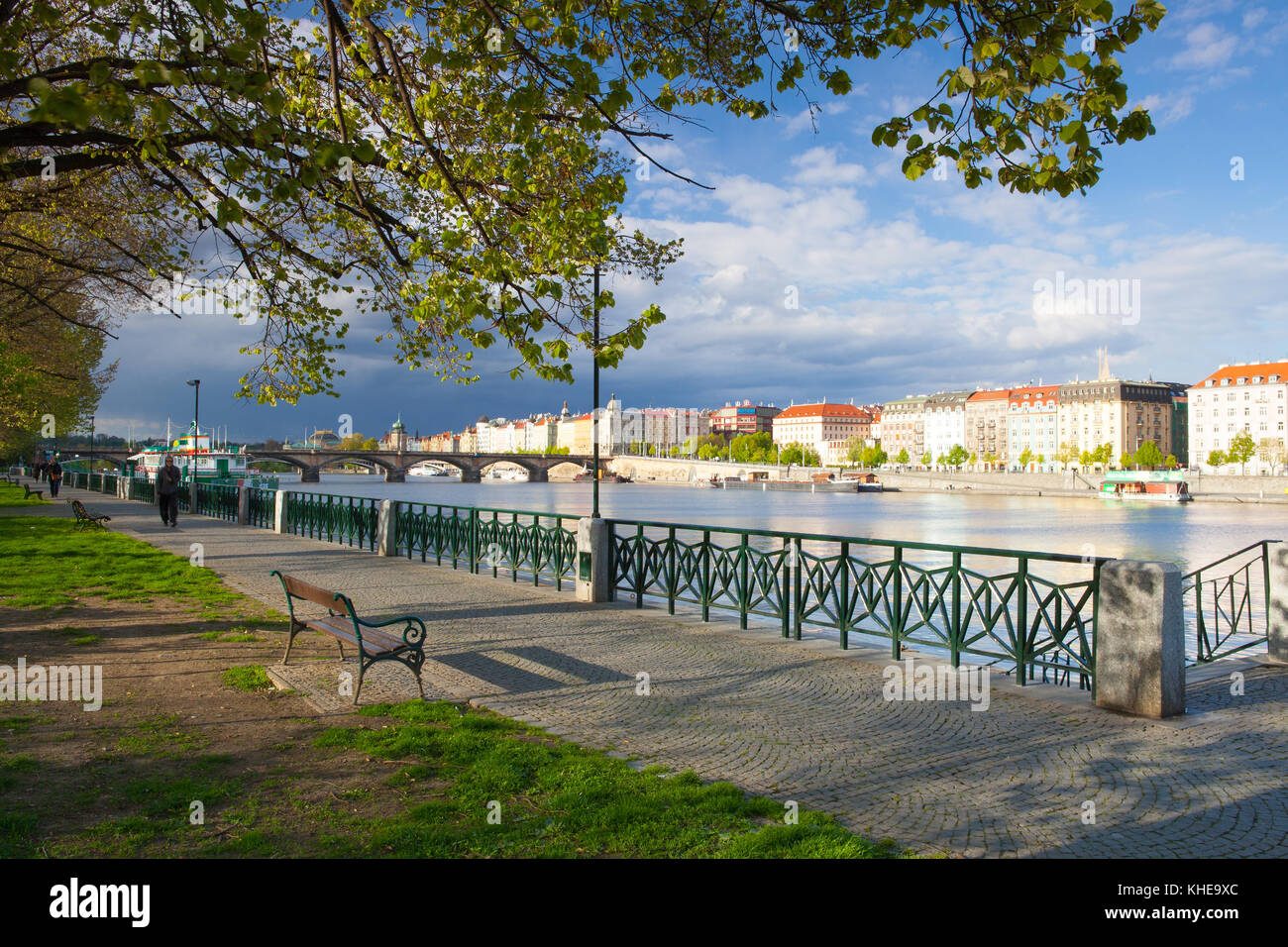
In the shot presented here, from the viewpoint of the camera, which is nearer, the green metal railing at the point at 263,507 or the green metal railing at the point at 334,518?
the green metal railing at the point at 334,518

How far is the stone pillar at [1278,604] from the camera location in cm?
799

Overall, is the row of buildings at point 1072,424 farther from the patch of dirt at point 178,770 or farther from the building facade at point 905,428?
the patch of dirt at point 178,770

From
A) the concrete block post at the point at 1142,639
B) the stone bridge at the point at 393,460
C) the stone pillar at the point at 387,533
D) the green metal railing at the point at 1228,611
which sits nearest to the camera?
the concrete block post at the point at 1142,639

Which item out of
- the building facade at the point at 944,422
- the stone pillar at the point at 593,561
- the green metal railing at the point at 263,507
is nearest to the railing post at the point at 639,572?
the stone pillar at the point at 593,561

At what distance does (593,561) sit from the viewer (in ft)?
39.2

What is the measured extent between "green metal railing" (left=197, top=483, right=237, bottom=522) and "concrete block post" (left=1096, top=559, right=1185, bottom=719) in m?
27.1

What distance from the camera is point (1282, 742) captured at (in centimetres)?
574

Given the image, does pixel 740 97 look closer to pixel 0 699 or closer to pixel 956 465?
pixel 0 699

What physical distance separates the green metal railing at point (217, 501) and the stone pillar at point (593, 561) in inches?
785

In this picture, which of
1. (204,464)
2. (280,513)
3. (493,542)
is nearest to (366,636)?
(493,542)

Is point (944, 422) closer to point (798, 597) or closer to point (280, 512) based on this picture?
point (280, 512)

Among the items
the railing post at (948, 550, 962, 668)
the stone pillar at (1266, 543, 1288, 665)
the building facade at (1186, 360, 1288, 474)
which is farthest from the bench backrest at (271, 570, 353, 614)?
the building facade at (1186, 360, 1288, 474)
